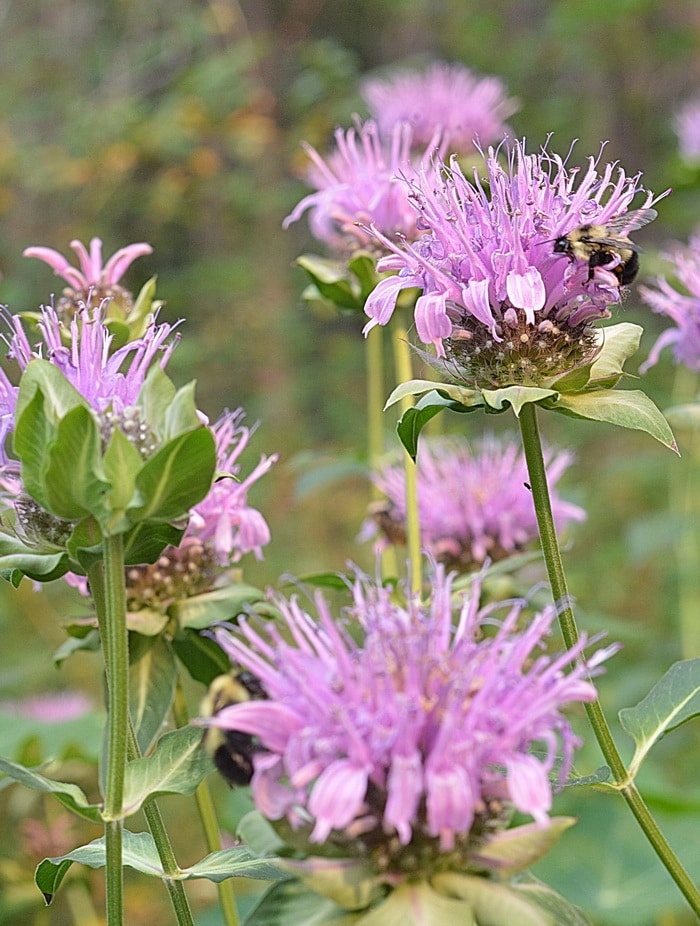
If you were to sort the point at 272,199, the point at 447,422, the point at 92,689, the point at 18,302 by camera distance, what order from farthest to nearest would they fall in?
the point at 447,422 → the point at 272,199 → the point at 18,302 → the point at 92,689

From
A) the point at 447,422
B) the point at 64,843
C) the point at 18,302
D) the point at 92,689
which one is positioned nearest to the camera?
the point at 64,843

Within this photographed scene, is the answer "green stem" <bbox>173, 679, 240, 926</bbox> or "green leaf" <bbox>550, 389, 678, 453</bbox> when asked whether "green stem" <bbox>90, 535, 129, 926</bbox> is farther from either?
"green leaf" <bbox>550, 389, 678, 453</bbox>

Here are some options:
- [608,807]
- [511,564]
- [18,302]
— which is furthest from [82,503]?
[18,302]

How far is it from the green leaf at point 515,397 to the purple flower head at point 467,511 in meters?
0.58

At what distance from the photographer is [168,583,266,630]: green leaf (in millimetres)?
939

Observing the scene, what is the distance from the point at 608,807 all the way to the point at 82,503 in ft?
4.91

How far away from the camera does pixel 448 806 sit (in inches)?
21.7

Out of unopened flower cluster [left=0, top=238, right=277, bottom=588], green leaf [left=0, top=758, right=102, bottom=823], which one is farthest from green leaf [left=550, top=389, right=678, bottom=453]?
green leaf [left=0, top=758, right=102, bottom=823]

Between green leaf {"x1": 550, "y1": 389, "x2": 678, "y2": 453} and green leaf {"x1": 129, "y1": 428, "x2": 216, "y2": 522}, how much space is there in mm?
293

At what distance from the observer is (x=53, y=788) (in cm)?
68

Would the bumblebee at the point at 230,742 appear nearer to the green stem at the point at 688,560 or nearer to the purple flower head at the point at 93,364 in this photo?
the purple flower head at the point at 93,364

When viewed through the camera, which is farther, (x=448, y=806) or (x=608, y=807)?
(x=608, y=807)

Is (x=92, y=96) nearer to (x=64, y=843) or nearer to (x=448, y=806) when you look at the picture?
(x=64, y=843)

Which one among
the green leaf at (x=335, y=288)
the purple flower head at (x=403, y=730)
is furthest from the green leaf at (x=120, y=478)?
the green leaf at (x=335, y=288)
